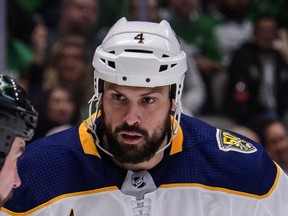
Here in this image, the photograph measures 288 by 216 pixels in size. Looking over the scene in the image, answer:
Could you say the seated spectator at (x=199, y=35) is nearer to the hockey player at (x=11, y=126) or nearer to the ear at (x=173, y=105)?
the ear at (x=173, y=105)

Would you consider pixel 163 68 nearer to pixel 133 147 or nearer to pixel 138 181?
pixel 133 147

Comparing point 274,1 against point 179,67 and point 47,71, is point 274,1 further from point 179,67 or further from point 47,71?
point 179,67

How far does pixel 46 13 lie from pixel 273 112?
1338 mm

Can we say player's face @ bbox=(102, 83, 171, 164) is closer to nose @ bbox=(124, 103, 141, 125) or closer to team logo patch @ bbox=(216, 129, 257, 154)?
nose @ bbox=(124, 103, 141, 125)

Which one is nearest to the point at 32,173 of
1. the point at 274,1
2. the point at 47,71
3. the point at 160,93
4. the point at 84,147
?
the point at 84,147

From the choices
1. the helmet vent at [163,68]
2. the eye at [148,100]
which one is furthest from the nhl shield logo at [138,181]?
the helmet vent at [163,68]

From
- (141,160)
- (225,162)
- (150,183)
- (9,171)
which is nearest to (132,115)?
(141,160)

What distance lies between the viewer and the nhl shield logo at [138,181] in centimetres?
267

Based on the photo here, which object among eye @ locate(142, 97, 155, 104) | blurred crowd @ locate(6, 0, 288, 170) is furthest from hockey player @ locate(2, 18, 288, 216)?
blurred crowd @ locate(6, 0, 288, 170)

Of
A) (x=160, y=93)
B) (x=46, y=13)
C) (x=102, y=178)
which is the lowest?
(x=46, y=13)

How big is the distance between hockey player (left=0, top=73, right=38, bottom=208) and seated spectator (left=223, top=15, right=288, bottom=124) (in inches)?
102

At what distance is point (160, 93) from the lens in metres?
2.61

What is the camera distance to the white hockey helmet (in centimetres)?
255

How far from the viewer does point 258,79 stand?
4625 millimetres
